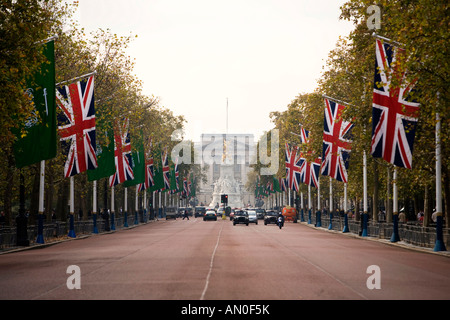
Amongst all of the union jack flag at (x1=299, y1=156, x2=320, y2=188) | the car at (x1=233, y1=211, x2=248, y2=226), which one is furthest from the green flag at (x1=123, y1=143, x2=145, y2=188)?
the car at (x1=233, y1=211, x2=248, y2=226)

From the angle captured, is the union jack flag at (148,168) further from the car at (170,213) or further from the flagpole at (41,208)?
the car at (170,213)

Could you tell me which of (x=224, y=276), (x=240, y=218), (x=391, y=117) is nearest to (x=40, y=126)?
(x=224, y=276)

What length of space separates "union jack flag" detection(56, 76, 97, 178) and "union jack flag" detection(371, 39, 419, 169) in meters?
14.5

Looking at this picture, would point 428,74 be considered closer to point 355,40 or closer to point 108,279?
point 355,40

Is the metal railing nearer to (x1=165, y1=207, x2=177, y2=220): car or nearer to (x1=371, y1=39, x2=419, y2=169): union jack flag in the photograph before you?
(x1=371, y1=39, x2=419, y2=169): union jack flag

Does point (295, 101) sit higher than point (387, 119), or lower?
higher

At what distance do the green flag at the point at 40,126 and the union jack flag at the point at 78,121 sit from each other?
668 centimetres

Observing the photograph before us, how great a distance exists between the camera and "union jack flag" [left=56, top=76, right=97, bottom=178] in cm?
3575

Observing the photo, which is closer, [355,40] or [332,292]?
[332,292]
